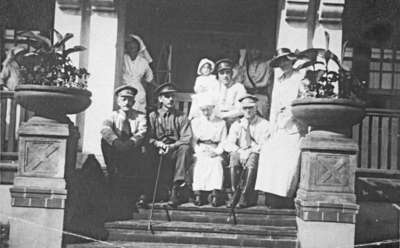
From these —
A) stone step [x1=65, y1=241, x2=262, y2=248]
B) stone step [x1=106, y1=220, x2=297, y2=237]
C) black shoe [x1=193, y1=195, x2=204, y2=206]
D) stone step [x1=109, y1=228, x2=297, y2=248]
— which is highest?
black shoe [x1=193, y1=195, x2=204, y2=206]

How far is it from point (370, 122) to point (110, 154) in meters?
4.04

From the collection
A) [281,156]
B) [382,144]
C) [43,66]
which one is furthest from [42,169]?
[382,144]

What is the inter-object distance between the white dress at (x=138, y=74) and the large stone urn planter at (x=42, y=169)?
300cm

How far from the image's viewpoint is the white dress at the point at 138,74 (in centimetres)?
971

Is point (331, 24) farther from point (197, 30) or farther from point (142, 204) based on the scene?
point (142, 204)

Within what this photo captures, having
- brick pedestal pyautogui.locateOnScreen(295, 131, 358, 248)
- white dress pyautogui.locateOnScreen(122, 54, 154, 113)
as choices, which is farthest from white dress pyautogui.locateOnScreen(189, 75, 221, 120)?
brick pedestal pyautogui.locateOnScreen(295, 131, 358, 248)

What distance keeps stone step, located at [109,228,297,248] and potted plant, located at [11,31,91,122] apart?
160 centimetres

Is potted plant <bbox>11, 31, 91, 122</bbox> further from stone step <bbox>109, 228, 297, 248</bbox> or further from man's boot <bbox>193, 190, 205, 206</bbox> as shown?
man's boot <bbox>193, 190, 205, 206</bbox>

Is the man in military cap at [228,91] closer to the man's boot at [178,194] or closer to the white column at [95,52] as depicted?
the man's boot at [178,194]

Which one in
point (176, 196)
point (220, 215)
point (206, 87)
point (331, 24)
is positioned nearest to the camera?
Answer: point (220, 215)

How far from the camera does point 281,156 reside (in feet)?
25.6

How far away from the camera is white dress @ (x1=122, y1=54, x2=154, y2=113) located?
971 cm

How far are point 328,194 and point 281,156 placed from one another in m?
1.39

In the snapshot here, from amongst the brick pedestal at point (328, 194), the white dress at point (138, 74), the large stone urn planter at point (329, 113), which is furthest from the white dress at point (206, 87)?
the brick pedestal at point (328, 194)
